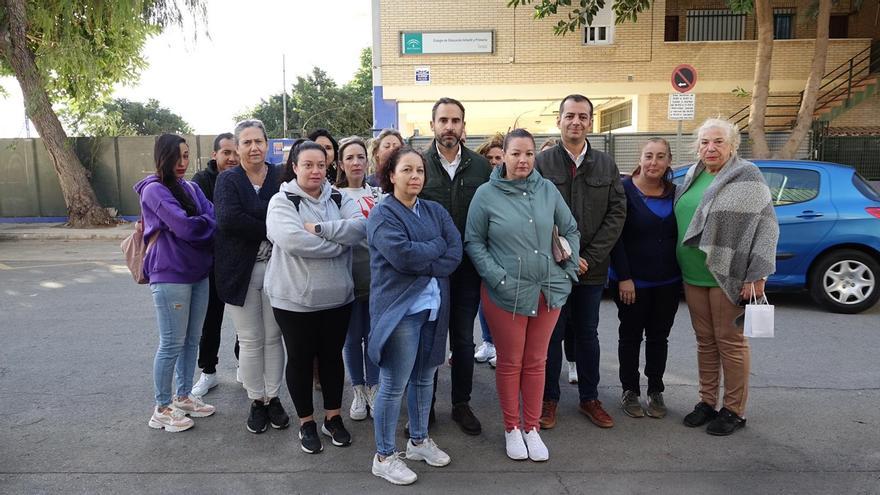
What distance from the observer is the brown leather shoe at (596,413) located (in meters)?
4.04

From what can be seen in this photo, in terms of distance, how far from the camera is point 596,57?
19.2m

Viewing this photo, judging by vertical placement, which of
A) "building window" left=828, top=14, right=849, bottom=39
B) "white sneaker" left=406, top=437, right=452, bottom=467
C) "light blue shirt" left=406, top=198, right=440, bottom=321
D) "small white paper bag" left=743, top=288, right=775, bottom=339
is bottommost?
"white sneaker" left=406, top=437, right=452, bottom=467

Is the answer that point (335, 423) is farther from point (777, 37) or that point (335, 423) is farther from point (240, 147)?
point (777, 37)

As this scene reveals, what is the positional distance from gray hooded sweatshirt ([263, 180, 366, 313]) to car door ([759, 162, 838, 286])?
5224 mm

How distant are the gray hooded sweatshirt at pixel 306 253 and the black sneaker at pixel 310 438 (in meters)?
0.74

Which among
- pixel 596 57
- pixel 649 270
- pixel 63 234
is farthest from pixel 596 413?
pixel 596 57

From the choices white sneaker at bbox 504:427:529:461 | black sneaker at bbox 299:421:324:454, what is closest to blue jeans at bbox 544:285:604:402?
white sneaker at bbox 504:427:529:461

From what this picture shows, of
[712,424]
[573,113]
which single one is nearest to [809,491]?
[712,424]

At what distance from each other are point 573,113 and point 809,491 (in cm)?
242

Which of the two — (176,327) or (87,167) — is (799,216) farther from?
(87,167)

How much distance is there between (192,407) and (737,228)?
144 inches

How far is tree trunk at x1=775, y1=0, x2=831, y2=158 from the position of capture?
44.3 ft

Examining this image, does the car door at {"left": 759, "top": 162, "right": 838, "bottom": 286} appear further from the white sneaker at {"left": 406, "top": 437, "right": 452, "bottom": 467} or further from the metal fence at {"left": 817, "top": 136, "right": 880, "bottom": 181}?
the metal fence at {"left": 817, "top": 136, "right": 880, "bottom": 181}

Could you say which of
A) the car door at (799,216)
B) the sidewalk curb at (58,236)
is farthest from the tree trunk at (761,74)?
the sidewalk curb at (58,236)
